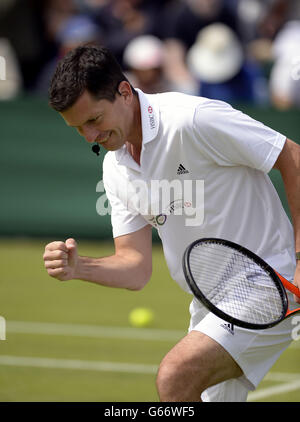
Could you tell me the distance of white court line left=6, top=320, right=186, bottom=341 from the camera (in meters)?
7.46

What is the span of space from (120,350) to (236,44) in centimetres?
519

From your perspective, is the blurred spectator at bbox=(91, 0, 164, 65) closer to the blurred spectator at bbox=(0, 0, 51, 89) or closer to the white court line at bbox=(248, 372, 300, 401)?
the blurred spectator at bbox=(0, 0, 51, 89)

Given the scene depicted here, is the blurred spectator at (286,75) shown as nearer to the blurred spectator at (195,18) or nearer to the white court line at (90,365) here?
the blurred spectator at (195,18)

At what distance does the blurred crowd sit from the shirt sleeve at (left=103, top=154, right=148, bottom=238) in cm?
540

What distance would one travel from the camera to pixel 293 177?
13.8 ft

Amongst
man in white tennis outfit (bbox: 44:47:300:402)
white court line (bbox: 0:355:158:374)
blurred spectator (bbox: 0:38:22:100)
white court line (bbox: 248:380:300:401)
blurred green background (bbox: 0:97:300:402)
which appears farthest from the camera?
blurred spectator (bbox: 0:38:22:100)

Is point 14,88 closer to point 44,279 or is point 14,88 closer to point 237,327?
point 44,279

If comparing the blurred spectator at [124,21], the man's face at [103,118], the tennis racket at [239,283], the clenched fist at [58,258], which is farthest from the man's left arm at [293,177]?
the blurred spectator at [124,21]

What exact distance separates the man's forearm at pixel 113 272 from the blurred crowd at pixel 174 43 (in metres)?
5.50

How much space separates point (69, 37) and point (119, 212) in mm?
7774

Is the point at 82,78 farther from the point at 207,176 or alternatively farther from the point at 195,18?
the point at 195,18

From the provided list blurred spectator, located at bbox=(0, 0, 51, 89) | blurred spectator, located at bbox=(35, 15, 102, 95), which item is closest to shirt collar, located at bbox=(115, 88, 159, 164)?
blurred spectator, located at bbox=(35, 15, 102, 95)

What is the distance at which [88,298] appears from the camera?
29.2 feet

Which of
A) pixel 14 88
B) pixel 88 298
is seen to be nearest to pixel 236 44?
pixel 14 88
